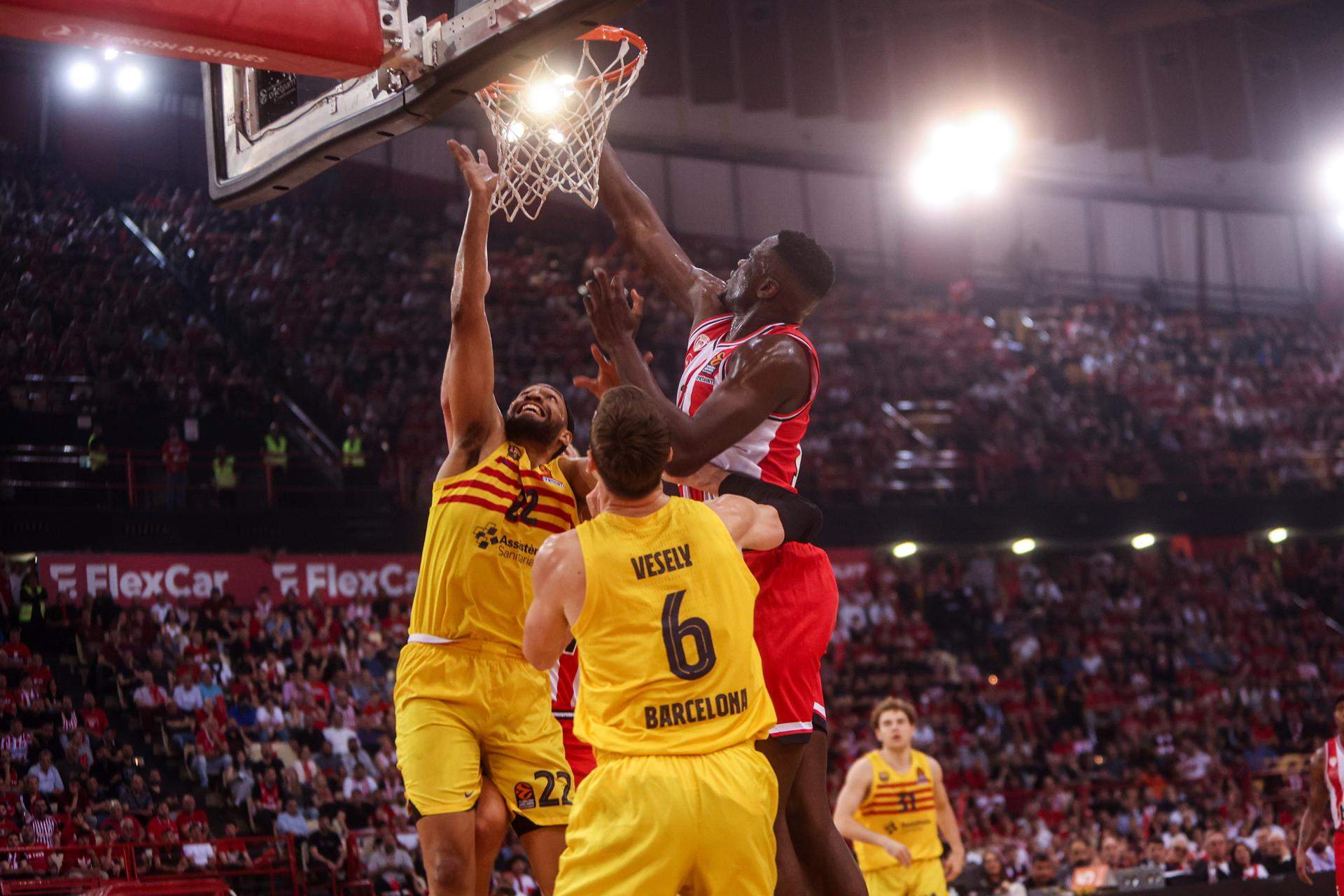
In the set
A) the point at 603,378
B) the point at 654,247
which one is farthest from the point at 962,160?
the point at 603,378

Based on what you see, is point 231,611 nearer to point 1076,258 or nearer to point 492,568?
point 492,568

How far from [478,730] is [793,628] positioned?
1.46 metres

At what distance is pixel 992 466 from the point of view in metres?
22.0

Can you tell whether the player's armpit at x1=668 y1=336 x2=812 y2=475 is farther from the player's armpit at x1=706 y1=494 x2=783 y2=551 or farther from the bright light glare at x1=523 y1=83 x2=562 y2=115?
the bright light glare at x1=523 y1=83 x2=562 y2=115

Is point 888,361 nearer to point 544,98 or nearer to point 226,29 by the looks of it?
point 544,98

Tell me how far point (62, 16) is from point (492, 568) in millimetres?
2475

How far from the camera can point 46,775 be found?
460 inches

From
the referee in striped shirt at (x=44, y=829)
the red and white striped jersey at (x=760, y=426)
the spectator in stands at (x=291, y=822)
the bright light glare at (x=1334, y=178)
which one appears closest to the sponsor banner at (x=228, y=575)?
the spectator in stands at (x=291, y=822)

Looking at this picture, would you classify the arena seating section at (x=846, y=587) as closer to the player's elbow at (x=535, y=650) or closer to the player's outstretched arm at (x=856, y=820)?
Answer: the player's outstretched arm at (x=856, y=820)

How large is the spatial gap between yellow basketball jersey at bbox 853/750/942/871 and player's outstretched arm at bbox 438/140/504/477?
448 centimetres

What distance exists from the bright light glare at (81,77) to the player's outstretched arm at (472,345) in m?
18.3

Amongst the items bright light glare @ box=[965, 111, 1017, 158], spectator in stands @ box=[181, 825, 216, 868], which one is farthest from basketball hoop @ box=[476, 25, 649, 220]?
bright light glare @ box=[965, 111, 1017, 158]

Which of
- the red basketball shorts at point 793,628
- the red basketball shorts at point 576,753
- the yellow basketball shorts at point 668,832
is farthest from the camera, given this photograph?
the red basketball shorts at point 576,753

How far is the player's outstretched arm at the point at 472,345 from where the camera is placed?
17.7ft
